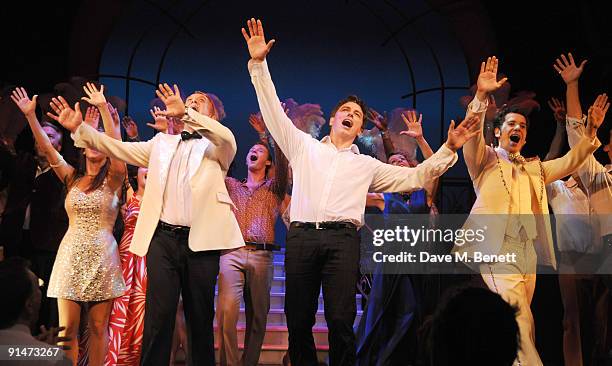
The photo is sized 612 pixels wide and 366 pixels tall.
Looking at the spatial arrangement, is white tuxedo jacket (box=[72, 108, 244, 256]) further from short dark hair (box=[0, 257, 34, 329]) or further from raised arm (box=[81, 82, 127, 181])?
short dark hair (box=[0, 257, 34, 329])

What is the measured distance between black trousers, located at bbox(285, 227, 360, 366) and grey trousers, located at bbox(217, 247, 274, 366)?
1245mm

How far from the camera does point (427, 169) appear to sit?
4.61 m

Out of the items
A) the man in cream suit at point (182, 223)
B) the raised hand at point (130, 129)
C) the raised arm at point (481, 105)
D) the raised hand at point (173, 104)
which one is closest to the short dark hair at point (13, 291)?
the man in cream suit at point (182, 223)

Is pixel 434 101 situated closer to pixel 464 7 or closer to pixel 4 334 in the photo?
pixel 464 7

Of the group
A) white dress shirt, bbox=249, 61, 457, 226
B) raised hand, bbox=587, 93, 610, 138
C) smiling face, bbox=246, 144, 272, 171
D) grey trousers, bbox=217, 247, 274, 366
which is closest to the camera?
white dress shirt, bbox=249, 61, 457, 226

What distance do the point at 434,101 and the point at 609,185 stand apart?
333 cm

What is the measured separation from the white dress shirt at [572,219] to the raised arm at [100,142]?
133 inches

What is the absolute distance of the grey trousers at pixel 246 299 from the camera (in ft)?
18.6

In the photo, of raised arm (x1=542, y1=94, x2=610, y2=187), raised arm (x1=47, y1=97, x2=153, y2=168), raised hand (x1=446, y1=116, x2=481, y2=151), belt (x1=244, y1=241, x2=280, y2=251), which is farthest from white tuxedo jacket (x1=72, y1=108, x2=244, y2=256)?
raised arm (x1=542, y1=94, x2=610, y2=187)

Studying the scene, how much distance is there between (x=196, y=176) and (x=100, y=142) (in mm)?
585

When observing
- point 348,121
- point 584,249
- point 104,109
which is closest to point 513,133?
point 348,121

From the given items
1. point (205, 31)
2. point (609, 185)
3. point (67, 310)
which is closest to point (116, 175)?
point (67, 310)

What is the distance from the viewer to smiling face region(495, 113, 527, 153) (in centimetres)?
532

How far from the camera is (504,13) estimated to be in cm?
724
